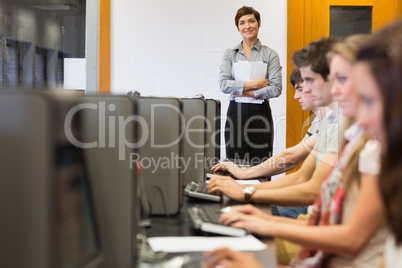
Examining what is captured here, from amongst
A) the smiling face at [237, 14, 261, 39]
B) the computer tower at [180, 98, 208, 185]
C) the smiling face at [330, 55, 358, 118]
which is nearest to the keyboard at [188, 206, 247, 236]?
the smiling face at [330, 55, 358, 118]

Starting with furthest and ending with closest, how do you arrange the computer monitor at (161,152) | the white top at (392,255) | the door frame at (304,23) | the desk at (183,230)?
the door frame at (304,23), the computer monitor at (161,152), the desk at (183,230), the white top at (392,255)

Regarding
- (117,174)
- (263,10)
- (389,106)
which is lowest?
(117,174)

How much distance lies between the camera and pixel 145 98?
57.8 inches

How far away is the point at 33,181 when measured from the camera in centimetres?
69

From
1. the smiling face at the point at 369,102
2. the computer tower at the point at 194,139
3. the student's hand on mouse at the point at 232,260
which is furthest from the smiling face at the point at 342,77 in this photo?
the computer tower at the point at 194,139

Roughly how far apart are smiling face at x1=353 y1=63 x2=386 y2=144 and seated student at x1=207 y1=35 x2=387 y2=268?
12 cm

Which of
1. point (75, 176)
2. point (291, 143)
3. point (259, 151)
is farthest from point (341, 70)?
point (291, 143)

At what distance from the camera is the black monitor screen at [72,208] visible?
28.2 inches

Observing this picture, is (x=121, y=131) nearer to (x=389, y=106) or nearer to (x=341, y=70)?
(x=389, y=106)

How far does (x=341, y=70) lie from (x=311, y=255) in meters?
0.47

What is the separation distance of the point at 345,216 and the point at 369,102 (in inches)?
17.3

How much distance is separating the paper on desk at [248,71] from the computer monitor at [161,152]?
88.8 inches

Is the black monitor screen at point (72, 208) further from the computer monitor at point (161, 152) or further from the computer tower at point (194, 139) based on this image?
the computer tower at point (194, 139)

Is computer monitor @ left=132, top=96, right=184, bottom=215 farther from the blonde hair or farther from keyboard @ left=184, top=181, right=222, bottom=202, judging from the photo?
the blonde hair
